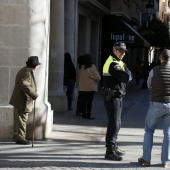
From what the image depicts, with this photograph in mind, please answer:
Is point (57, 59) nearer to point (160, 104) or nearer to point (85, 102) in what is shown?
point (85, 102)

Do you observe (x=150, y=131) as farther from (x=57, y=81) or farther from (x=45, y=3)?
(x=57, y=81)

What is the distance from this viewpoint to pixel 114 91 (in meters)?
7.98

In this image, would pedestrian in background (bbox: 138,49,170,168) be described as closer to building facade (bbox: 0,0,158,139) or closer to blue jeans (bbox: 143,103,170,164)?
blue jeans (bbox: 143,103,170,164)

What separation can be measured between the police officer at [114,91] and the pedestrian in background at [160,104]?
52 centimetres

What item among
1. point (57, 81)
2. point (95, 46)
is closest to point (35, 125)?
point (57, 81)

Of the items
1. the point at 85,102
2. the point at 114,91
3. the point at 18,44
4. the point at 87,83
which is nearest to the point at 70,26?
the point at 87,83

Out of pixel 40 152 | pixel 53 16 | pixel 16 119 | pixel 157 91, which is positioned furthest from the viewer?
pixel 53 16

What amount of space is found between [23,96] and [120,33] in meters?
17.3

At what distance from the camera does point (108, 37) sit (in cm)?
2694

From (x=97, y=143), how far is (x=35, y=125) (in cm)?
131

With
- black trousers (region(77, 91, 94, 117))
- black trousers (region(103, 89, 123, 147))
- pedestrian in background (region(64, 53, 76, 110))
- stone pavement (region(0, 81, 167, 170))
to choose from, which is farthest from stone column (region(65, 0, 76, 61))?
black trousers (region(103, 89, 123, 147))

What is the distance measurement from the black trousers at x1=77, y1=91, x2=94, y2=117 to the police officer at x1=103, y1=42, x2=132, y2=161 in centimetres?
515

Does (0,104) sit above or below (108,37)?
below

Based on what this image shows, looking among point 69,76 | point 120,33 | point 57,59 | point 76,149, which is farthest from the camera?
point 120,33
